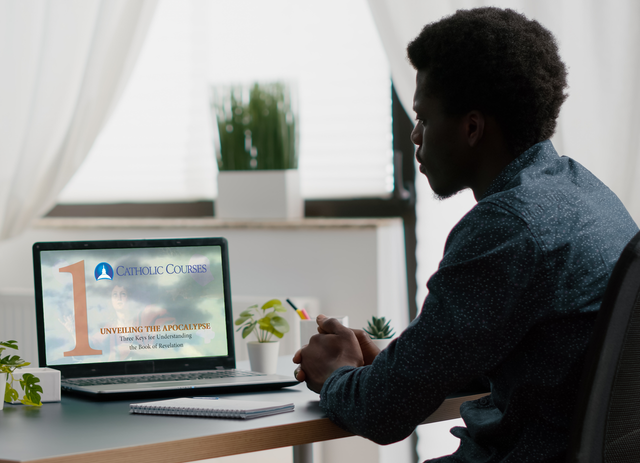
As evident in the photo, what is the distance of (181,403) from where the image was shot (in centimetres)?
106

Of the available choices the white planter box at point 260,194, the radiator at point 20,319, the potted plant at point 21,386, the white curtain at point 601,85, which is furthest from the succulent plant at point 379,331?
the radiator at point 20,319

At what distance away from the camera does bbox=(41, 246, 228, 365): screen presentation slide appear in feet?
4.42

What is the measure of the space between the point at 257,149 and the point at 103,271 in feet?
3.76

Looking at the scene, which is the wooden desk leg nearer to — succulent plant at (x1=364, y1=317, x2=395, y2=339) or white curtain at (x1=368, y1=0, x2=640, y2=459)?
succulent plant at (x1=364, y1=317, x2=395, y2=339)

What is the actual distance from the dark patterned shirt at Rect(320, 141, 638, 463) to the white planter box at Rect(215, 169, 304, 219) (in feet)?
5.00

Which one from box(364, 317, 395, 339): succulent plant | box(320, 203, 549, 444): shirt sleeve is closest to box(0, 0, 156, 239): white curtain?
box(364, 317, 395, 339): succulent plant

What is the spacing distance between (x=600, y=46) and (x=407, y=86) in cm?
53

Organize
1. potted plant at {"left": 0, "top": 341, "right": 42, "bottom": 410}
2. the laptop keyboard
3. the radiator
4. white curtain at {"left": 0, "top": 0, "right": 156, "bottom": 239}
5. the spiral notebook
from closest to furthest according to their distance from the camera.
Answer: the spiral notebook < potted plant at {"left": 0, "top": 341, "right": 42, "bottom": 410} < the laptop keyboard < white curtain at {"left": 0, "top": 0, "right": 156, "bottom": 239} < the radiator

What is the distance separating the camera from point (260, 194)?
2486mm

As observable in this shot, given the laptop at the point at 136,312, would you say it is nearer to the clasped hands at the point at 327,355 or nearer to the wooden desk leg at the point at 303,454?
the clasped hands at the point at 327,355

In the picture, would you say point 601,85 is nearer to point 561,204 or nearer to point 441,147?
point 441,147

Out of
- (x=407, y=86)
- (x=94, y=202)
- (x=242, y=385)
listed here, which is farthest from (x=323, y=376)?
(x=94, y=202)

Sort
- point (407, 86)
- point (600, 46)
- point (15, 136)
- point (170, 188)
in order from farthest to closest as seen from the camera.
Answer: point (170, 188) < point (15, 136) < point (407, 86) < point (600, 46)

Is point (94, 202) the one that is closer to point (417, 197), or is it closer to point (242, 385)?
point (417, 197)
